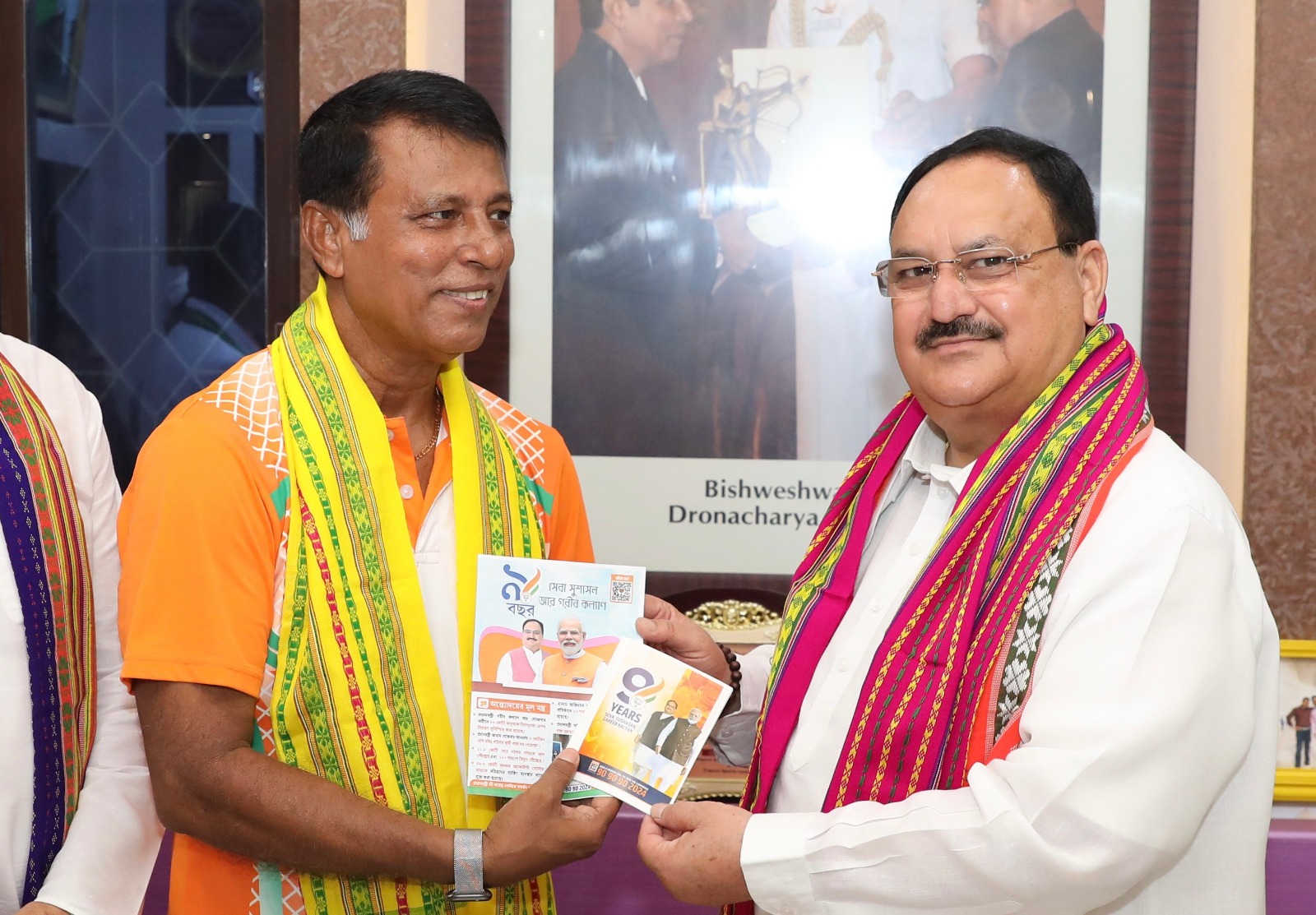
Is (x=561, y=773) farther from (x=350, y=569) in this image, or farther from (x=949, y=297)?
(x=949, y=297)

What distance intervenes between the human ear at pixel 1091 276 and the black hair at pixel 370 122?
0.96 m

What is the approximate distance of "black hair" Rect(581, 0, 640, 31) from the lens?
107 inches

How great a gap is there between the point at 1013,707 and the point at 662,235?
5.26 feet

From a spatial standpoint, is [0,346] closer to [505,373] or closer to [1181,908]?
[505,373]

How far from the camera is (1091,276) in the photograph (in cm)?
178

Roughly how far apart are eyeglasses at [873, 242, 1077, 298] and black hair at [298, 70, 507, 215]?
73cm

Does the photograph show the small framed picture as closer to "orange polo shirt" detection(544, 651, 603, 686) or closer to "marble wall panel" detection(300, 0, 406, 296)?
"orange polo shirt" detection(544, 651, 603, 686)

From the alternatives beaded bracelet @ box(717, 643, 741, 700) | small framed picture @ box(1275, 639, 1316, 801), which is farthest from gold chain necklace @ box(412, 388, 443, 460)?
small framed picture @ box(1275, 639, 1316, 801)

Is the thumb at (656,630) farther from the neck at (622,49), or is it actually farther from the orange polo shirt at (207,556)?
the neck at (622,49)

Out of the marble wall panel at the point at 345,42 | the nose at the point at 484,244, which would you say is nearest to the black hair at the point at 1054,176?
the nose at the point at 484,244

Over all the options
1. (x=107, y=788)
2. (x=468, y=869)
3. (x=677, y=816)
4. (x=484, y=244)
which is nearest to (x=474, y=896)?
(x=468, y=869)

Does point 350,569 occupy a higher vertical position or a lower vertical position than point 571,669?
higher

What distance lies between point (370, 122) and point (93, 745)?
1060mm

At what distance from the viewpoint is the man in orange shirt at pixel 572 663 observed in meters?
1.79
